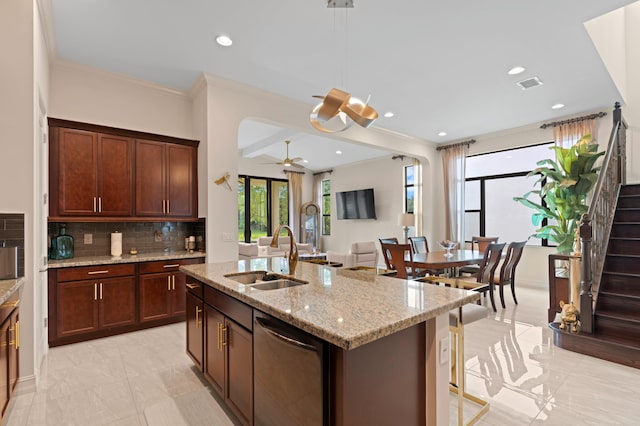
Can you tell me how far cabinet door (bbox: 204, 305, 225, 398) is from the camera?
2.14 metres

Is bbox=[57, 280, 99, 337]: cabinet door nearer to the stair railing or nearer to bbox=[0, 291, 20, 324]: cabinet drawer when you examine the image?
bbox=[0, 291, 20, 324]: cabinet drawer

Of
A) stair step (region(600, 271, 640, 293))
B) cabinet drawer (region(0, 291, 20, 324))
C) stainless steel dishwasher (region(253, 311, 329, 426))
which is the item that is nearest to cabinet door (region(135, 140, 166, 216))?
cabinet drawer (region(0, 291, 20, 324))

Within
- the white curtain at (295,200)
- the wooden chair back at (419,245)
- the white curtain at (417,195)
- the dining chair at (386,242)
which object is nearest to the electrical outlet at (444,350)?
the dining chair at (386,242)

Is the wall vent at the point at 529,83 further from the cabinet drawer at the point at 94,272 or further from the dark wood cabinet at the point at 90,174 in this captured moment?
the cabinet drawer at the point at 94,272

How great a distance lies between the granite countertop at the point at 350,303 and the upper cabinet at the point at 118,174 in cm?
209

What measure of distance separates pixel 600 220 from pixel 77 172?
6032mm

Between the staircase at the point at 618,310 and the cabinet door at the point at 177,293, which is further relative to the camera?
the cabinet door at the point at 177,293

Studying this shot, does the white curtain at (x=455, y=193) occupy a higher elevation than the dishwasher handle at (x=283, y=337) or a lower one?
higher

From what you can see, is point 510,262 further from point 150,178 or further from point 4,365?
point 4,365

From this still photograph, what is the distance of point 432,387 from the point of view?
5.13 ft

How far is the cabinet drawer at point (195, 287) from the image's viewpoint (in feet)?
8.12

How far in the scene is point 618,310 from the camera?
3166 mm

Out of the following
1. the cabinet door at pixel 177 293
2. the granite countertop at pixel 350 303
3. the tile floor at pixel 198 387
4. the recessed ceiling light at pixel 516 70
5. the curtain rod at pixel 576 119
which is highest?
the recessed ceiling light at pixel 516 70

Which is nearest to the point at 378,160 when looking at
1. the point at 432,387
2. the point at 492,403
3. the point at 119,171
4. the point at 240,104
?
the point at 240,104
